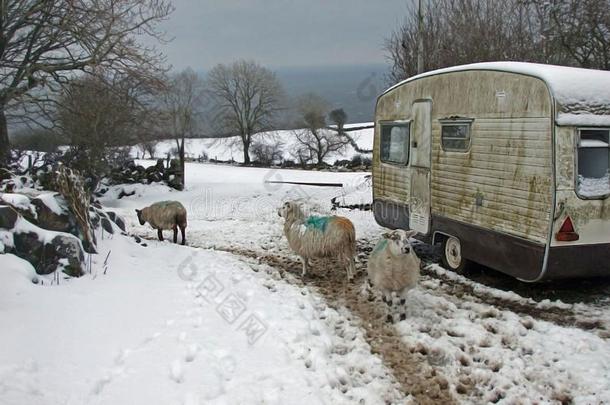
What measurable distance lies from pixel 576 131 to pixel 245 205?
14.8 meters

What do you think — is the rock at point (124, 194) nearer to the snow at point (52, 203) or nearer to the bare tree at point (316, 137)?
the snow at point (52, 203)

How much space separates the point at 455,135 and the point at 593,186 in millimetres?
2197

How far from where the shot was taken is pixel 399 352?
5.05m

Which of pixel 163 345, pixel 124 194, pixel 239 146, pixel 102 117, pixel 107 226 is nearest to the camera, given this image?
pixel 163 345

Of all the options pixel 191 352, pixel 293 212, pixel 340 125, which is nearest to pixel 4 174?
pixel 293 212

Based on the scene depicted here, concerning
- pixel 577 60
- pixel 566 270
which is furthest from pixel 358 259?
pixel 577 60

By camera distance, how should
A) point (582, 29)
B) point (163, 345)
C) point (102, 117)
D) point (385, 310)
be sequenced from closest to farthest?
point (163, 345)
point (385, 310)
point (582, 29)
point (102, 117)

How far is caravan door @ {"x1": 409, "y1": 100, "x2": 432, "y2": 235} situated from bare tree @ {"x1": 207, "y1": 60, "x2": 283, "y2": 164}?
38.8m

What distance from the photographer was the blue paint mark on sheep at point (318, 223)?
25.4ft

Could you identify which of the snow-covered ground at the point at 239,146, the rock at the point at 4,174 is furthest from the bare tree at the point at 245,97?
the rock at the point at 4,174

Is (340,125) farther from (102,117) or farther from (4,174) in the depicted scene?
(4,174)

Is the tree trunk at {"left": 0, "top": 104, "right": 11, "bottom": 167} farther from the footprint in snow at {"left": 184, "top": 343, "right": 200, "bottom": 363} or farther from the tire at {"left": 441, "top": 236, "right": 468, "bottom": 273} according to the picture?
the tire at {"left": 441, "top": 236, "right": 468, "bottom": 273}

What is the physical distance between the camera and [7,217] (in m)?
5.98

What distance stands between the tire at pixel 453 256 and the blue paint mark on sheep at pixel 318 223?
6.89ft
